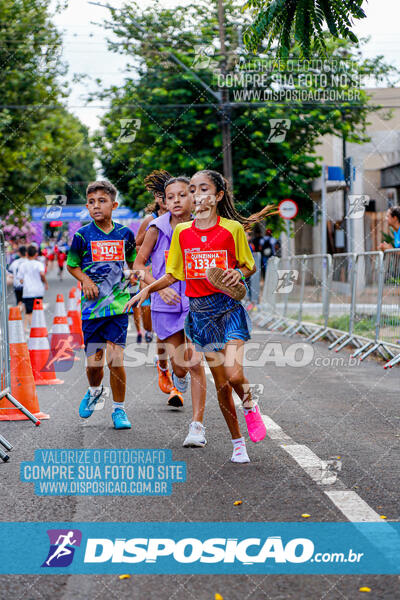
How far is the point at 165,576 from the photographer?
141 inches

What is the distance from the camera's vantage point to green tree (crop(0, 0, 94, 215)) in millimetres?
29781

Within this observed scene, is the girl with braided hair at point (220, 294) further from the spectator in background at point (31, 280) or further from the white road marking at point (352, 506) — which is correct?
the spectator in background at point (31, 280)

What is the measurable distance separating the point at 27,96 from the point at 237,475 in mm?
27257

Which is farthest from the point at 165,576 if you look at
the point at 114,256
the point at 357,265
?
the point at 357,265

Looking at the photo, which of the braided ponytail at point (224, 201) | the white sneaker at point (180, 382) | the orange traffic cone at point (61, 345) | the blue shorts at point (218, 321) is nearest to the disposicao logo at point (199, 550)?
the blue shorts at point (218, 321)

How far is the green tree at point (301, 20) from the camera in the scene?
6.19m

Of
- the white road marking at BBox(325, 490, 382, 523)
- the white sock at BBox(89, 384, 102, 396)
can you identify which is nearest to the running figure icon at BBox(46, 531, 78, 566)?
the white road marking at BBox(325, 490, 382, 523)

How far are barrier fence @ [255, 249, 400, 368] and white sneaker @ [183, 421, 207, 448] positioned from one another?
513 cm

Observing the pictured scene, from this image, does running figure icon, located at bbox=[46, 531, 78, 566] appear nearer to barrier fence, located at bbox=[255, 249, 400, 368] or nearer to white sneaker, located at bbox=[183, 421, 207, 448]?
white sneaker, located at bbox=[183, 421, 207, 448]

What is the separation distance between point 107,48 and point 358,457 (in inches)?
840

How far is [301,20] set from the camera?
6.29m

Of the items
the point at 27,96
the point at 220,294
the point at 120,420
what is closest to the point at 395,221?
→ the point at 120,420

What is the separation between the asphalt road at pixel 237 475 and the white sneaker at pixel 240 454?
2.9 inches

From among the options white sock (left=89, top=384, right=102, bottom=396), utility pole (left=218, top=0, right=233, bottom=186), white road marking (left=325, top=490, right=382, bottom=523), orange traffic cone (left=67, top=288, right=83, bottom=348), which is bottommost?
orange traffic cone (left=67, top=288, right=83, bottom=348)
